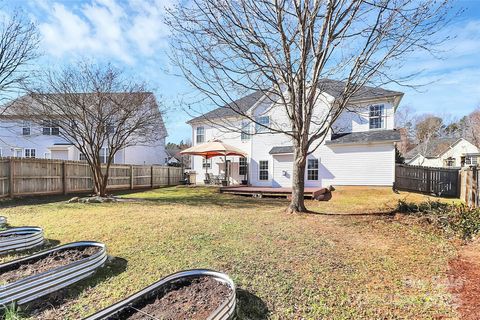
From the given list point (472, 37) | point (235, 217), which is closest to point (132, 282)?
point (235, 217)

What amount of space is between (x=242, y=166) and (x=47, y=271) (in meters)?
17.2

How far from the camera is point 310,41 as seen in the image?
7.32 meters

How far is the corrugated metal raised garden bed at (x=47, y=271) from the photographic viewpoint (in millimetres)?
3183

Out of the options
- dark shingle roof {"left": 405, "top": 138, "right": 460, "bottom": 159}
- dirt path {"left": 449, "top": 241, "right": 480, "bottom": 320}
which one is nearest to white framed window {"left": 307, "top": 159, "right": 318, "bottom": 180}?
dirt path {"left": 449, "top": 241, "right": 480, "bottom": 320}

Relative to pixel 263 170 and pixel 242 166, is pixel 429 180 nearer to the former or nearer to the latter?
pixel 263 170

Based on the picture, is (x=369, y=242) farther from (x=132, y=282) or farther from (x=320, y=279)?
(x=132, y=282)

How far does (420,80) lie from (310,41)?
3.33 m

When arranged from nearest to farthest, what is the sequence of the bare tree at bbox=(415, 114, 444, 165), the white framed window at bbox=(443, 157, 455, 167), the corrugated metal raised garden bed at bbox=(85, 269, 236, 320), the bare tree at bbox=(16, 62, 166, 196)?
the corrugated metal raised garden bed at bbox=(85, 269, 236, 320)
the bare tree at bbox=(16, 62, 166, 196)
the white framed window at bbox=(443, 157, 455, 167)
the bare tree at bbox=(415, 114, 444, 165)

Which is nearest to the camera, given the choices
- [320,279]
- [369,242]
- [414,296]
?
[414,296]

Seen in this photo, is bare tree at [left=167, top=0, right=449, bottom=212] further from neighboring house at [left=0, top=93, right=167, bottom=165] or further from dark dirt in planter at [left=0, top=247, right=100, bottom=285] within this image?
neighboring house at [left=0, top=93, right=167, bottom=165]

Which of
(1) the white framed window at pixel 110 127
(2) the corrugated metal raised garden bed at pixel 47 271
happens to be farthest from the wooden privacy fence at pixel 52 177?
(2) the corrugated metal raised garden bed at pixel 47 271

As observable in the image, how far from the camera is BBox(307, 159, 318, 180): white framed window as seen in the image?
1723cm

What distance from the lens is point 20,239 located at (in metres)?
5.22

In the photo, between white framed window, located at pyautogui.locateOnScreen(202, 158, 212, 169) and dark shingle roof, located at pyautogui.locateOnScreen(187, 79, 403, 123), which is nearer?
dark shingle roof, located at pyautogui.locateOnScreen(187, 79, 403, 123)
